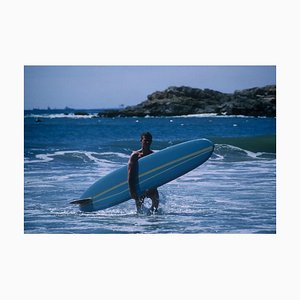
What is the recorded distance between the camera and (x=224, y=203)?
26.7 feet

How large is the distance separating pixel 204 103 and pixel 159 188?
3.22 feet

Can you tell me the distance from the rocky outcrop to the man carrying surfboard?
10.9 inches

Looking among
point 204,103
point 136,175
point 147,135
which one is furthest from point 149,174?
point 204,103

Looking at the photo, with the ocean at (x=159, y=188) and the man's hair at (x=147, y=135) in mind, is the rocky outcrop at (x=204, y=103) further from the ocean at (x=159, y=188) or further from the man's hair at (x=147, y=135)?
the man's hair at (x=147, y=135)

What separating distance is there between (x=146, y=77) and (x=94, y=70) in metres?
0.51

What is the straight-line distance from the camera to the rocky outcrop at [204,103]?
822 centimetres

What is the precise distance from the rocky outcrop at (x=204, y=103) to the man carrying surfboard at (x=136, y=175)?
28cm

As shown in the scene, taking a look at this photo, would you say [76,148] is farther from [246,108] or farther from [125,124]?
[246,108]

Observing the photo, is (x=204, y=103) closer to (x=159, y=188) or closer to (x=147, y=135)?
(x=147, y=135)

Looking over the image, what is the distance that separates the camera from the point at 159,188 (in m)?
8.12

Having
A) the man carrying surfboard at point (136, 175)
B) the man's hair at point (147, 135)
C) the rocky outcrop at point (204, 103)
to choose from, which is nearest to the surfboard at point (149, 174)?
the man carrying surfboard at point (136, 175)

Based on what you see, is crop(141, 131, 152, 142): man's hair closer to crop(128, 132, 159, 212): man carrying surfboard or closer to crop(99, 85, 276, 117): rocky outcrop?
crop(128, 132, 159, 212): man carrying surfboard

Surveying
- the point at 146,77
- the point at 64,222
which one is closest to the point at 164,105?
the point at 146,77

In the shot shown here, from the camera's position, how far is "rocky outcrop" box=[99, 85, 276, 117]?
8.22 meters
